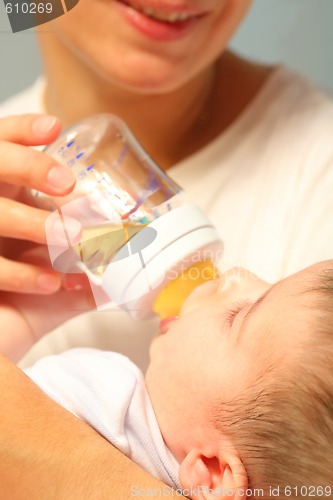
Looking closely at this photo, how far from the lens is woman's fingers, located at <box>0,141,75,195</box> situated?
689 millimetres

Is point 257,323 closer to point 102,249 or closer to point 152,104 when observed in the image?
point 102,249

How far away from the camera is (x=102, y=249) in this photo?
2.28ft

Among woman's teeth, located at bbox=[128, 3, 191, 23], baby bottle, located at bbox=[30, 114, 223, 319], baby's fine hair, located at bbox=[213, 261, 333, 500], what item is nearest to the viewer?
baby's fine hair, located at bbox=[213, 261, 333, 500]

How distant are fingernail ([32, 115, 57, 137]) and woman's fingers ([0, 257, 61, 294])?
0.47ft

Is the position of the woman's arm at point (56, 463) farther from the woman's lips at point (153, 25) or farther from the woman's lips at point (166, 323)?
the woman's lips at point (153, 25)

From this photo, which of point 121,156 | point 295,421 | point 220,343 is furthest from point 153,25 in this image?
point 295,421

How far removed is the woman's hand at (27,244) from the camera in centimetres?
70

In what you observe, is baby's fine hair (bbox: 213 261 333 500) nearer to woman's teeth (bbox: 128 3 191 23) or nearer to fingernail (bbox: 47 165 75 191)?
fingernail (bbox: 47 165 75 191)

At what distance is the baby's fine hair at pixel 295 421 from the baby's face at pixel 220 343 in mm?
14

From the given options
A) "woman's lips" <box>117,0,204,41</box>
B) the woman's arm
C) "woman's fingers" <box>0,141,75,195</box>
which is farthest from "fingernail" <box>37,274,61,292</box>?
"woman's lips" <box>117,0,204,41</box>

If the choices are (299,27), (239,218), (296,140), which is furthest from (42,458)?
(299,27)

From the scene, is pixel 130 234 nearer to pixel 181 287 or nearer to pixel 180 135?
pixel 181 287

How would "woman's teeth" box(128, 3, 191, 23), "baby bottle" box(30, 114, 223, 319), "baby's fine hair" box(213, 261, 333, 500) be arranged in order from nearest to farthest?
"baby's fine hair" box(213, 261, 333, 500) < "baby bottle" box(30, 114, 223, 319) < "woman's teeth" box(128, 3, 191, 23)

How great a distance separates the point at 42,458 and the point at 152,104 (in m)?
0.64
